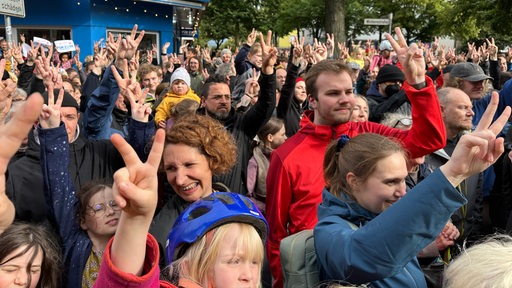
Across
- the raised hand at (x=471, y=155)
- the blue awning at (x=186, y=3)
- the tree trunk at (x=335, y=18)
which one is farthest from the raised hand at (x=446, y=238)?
the tree trunk at (x=335, y=18)

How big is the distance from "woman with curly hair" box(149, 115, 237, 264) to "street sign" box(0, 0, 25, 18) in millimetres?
4154

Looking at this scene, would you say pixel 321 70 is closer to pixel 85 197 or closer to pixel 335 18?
pixel 85 197

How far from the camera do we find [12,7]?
5863 mm

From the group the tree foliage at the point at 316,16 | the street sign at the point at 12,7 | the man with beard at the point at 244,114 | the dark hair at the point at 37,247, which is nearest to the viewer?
the dark hair at the point at 37,247

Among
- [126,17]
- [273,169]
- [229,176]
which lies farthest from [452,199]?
[126,17]

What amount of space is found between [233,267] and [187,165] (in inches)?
32.0

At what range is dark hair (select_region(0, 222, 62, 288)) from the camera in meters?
2.18

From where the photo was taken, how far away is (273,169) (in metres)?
3.07

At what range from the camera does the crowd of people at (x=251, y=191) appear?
56.9 inches

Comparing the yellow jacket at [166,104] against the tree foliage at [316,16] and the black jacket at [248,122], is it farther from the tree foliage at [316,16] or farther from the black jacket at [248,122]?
the tree foliage at [316,16]

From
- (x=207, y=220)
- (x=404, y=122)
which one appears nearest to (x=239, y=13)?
(x=404, y=122)

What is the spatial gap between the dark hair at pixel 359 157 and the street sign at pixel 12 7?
195 inches

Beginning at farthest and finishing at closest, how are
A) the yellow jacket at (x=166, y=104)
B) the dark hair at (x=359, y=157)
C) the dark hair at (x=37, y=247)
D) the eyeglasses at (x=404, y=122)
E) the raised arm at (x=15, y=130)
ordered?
the yellow jacket at (x=166, y=104) → the eyeglasses at (x=404, y=122) → the dark hair at (x=37, y=247) → the dark hair at (x=359, y=157) → the raised arm at (x=15, y=130)

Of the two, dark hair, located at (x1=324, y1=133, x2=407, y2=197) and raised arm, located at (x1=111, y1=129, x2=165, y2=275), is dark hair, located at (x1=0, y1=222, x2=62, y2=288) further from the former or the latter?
dark hair, located at (x1=324, y1=133, x2=407, y2=197)
